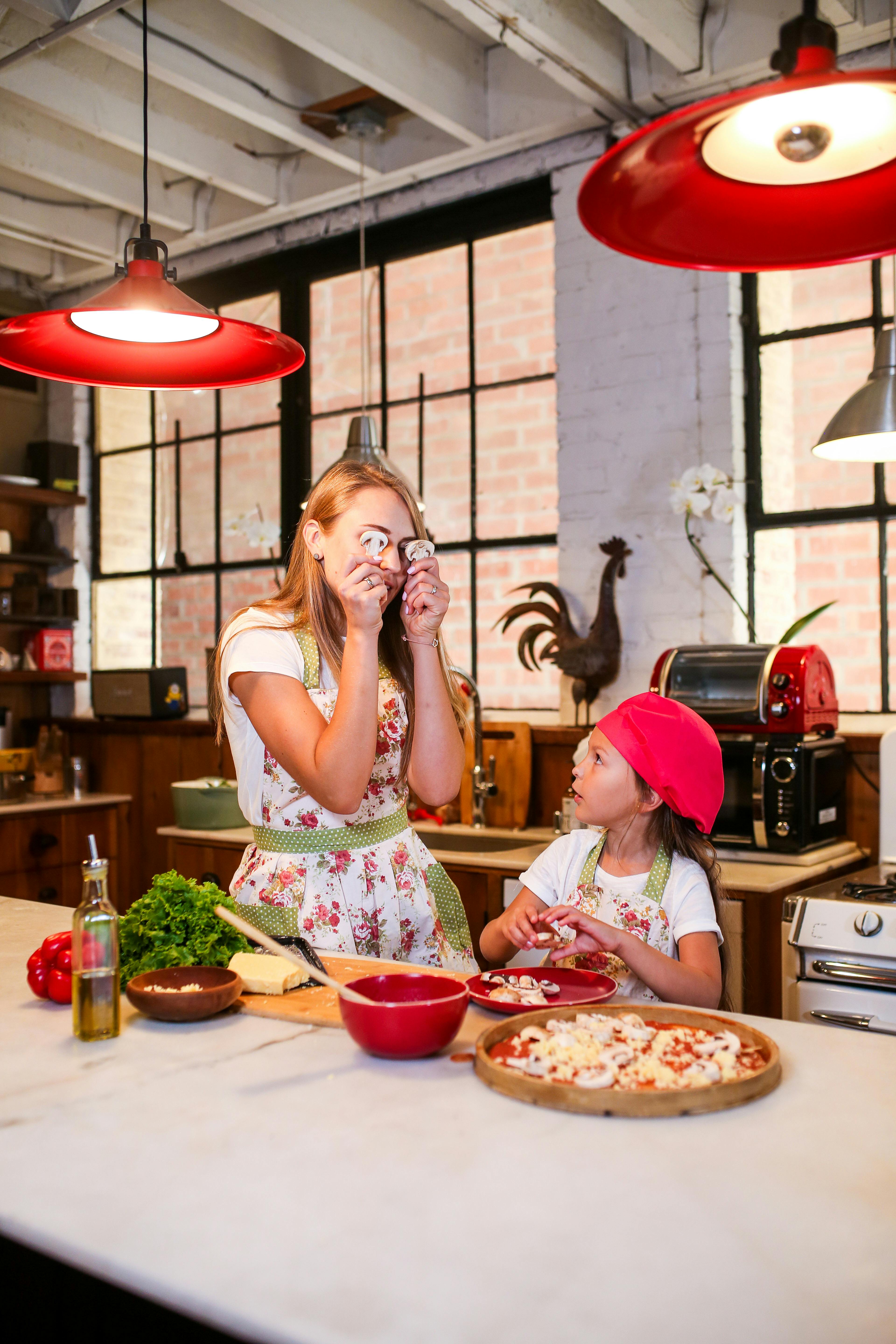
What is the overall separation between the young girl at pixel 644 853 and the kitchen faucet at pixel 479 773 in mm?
1599

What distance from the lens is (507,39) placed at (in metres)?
3.18

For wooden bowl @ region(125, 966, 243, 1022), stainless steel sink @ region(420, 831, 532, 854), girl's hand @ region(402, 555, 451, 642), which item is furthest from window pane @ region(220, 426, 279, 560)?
wooden bowl @ region(125, 966, 243, 1022)

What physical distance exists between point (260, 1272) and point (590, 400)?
3.30 meters

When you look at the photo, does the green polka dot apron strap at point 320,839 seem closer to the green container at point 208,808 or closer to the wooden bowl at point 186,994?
the wooden bowl at point 186,994

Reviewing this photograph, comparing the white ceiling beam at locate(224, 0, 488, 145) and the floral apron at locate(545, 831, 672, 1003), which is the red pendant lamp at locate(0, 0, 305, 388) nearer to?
the floral apron at locate(545, 831, 672, 1003)

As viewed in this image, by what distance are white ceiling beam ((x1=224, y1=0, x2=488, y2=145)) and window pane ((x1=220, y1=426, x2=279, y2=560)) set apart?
1.57 metres

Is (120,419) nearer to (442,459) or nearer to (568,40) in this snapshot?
(442,459)

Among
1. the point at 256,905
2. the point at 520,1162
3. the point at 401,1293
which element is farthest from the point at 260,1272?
the point at 256,905

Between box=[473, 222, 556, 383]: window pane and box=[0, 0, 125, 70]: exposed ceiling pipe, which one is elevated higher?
box=[0, 0, 125, 70]: exposed ceiling pipe

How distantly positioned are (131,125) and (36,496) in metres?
1.92

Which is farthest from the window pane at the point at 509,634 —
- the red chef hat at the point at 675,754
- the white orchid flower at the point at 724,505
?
the red chef hat at the point at 675,754

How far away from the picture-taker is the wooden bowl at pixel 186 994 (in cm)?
141

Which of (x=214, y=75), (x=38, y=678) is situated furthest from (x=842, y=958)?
(x=38, y=678)

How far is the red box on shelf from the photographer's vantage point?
207 inches
